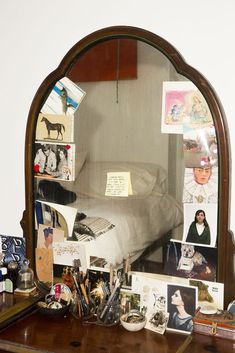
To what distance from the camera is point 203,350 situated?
1258mm

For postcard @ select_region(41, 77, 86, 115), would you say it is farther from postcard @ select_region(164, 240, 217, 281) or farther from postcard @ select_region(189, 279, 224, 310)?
postcard @ select_region(189, 279, 224, 310)

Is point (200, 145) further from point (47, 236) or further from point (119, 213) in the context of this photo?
point (47, 236)

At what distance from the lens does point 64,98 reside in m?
1.55

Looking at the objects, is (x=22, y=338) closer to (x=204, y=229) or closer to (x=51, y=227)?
(x=51, y=227)

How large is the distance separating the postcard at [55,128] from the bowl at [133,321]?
23.1 inches

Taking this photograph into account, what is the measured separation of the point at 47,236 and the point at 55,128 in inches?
14.7

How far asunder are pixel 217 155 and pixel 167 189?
18cm

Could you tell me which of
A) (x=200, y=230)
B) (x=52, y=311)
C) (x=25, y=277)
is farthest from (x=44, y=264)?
(x=200, y=230)

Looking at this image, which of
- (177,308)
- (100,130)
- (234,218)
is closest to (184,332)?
(177,308)

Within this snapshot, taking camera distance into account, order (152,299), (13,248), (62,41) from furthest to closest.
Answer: (13,248) < (62,41) < (152,299)

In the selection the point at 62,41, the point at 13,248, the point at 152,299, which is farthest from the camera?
the point at 13,248

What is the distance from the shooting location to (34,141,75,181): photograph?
156 cm

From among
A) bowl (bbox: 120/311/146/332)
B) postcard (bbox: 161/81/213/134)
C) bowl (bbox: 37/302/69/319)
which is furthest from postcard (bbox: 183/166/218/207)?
bowl (bbox: 37/302/69/319)

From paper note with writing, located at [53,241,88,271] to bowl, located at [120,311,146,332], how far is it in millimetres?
230
